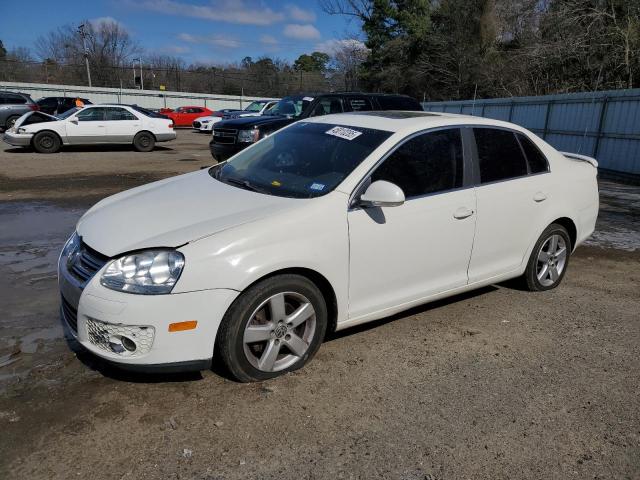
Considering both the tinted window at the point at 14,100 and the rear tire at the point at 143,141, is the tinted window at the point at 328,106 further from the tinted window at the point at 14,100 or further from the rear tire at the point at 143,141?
the tinted window at the point at 14,100

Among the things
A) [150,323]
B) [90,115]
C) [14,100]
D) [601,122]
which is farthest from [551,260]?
[14,100]

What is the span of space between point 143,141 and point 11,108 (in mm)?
10378

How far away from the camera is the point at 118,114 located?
55.0ft

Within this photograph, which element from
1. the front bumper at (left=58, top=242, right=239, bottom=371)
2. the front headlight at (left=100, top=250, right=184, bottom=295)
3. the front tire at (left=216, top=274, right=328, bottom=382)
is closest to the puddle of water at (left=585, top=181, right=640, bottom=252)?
the front tire at (left=216, top=274, right=328, bottom=382)

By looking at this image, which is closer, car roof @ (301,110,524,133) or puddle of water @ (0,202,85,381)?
puddle of water @ (0,202,85,381)

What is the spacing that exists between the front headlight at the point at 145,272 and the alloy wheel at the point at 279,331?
0.53 m

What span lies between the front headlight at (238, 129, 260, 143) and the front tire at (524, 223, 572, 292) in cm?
740

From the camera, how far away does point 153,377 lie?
10.6 ft

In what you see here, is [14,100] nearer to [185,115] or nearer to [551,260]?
[185,115]

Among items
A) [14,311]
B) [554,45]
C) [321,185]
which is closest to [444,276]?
[321,185]

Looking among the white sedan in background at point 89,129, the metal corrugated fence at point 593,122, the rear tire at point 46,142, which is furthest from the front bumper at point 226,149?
the metal corrugated fence at point 593,122

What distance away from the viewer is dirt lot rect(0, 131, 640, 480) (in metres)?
2.53

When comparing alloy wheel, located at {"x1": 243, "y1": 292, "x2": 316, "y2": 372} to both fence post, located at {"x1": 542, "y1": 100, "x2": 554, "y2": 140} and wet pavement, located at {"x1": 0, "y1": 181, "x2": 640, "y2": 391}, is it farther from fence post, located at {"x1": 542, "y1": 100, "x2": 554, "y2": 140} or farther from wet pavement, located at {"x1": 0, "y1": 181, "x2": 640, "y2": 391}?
fence post, located at {"x1": 542, "y1": 100, "x2": 554, "y2": 140}

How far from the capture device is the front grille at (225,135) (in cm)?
1130
